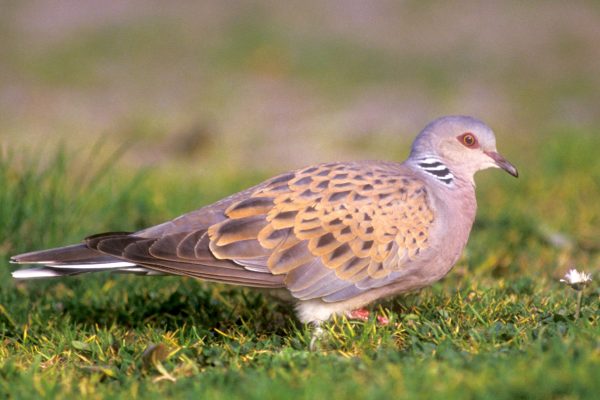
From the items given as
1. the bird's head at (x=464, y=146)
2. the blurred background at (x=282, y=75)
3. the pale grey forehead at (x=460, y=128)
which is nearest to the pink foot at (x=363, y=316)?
the bird's head at (x=464, y=146)

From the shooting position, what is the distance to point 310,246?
190 inches

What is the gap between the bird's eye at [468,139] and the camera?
547 centimetres

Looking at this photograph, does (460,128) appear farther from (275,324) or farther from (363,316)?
(275,324)

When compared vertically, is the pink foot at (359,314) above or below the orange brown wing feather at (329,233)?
below

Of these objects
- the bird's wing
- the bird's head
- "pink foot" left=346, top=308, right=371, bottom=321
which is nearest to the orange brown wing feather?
the bird's wing

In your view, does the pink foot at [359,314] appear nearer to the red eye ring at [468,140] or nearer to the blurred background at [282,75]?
the red eye ring at [468,140]

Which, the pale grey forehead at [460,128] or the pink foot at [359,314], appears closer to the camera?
the pink foot at [359,314]

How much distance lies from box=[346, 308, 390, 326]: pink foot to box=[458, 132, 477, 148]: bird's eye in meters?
1.11

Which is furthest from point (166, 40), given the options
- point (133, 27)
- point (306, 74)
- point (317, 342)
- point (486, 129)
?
point (317, 342)

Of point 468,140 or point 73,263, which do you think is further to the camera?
point 468,140

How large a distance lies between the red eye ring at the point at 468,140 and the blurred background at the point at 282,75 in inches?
168

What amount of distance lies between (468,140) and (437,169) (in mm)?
276

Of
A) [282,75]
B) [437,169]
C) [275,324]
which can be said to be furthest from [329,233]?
[282,75]

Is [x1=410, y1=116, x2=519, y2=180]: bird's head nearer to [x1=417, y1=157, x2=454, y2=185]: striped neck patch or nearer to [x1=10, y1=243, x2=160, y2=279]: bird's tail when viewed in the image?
[x1=417, y1=157, x2=454, y2=185]: striped neck patch
